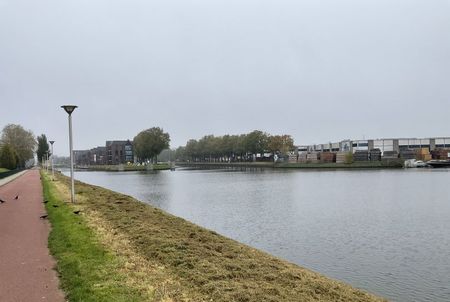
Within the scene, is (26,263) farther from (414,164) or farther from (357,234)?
(414,164)

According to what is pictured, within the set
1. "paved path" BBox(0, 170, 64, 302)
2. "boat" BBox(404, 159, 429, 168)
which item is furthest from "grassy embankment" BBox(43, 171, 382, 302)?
"boat" BBox(404, 159, 429, 168)

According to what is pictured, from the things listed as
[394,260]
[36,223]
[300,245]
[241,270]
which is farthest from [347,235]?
[36,223]

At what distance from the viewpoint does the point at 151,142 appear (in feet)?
472

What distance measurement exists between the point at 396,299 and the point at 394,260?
13.5 ft

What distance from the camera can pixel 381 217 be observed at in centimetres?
2458

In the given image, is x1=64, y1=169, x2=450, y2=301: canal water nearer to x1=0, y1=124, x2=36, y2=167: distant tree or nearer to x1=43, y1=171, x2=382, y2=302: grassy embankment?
x1=43, y1=171, x2=382, y2=302: grassy embankment

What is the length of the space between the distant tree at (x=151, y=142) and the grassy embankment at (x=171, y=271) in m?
131

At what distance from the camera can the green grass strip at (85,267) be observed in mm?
7449

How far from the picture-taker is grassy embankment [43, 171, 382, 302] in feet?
25.3

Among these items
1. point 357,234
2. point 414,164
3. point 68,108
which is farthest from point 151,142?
point 357,234

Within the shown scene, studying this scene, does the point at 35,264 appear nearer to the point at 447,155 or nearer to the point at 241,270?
the point at 241,270

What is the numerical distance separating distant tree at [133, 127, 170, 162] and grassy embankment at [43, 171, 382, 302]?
131055 mm

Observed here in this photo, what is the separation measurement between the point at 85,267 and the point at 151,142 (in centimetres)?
13650

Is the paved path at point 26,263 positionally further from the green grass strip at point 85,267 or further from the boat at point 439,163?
the boat at point 439,163
